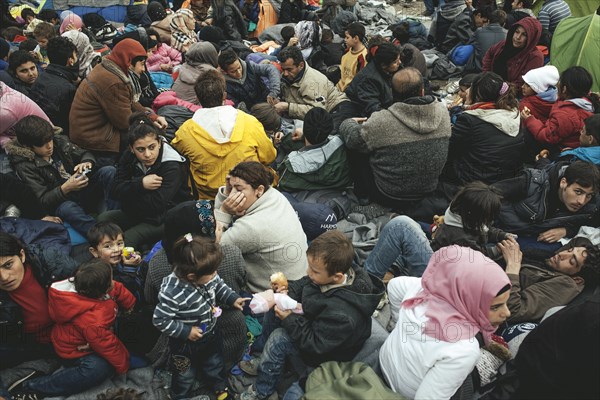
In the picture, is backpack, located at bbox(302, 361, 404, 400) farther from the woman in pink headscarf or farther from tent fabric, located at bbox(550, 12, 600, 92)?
tent fabric, located at bbox(550, 12, 600, 92)

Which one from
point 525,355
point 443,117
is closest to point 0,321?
point 525,355

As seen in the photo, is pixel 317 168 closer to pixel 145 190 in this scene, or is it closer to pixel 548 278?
pixel 145 190

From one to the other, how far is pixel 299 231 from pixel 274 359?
96 centimetres

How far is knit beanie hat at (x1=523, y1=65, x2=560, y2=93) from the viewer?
5.43 metres

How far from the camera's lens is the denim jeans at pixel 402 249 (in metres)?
3.73

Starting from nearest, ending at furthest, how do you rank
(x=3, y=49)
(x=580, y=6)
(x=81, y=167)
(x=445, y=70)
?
(x=81, y=167), (x=3, y=49), (x=445, y=70), (x=580, y=6)

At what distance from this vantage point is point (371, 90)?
5.55 metres

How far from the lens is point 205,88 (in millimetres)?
4586

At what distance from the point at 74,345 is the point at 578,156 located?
4201 mm

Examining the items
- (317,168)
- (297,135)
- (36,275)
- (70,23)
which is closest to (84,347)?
(36,275)

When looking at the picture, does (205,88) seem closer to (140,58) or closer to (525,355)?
(140,58)

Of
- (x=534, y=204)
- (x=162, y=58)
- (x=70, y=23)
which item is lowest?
(x=162, y=58)

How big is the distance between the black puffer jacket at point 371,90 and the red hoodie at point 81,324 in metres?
3.50

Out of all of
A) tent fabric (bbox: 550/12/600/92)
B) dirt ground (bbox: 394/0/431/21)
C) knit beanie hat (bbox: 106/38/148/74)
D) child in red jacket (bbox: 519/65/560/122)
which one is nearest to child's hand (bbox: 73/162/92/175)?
knit beanie hat (bbox: 106/38/148/74)
